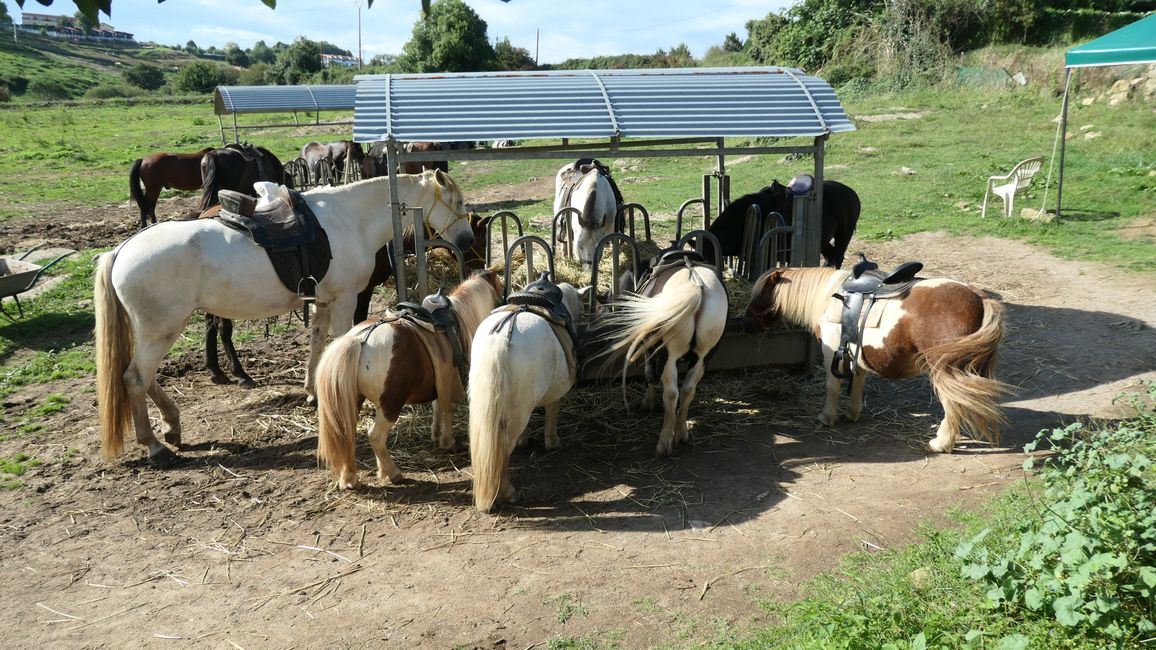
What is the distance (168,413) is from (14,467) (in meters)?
1.03

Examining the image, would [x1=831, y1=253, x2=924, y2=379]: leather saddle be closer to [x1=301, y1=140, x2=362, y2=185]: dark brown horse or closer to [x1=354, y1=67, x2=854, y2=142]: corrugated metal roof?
[x1=354, y1=67, x2=854, y2=142]: corrugated metal roof

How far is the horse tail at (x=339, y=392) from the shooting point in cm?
451

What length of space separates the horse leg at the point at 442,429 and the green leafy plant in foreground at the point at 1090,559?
10.9 feet

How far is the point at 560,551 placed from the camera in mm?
4207

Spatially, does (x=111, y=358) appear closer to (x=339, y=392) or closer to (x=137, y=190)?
(x=339, y=392)

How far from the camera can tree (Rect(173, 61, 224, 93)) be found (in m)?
52.8

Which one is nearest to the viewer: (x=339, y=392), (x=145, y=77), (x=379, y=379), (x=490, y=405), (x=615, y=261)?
(x=490, y=405)

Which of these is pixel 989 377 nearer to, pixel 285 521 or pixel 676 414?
pixel 676 414

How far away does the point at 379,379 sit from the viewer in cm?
462

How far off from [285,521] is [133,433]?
2161 mm

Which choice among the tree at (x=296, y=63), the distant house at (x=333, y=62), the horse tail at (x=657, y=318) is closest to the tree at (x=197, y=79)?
the tree at (x=296, y=63)

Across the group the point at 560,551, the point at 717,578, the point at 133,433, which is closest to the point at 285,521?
the point at 560,551

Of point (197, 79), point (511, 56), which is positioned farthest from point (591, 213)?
point (197, 79)

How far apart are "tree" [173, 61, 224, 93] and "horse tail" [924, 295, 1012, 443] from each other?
2236 inches
